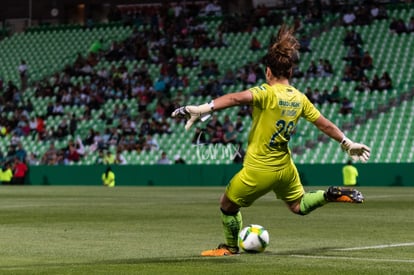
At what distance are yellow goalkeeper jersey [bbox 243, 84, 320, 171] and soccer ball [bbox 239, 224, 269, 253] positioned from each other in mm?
912

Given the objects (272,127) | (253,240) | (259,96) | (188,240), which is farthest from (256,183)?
(188,240)

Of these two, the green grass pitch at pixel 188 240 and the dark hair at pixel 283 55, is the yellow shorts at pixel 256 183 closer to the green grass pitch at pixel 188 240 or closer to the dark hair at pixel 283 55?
the green grass pitch at pixel 188 240

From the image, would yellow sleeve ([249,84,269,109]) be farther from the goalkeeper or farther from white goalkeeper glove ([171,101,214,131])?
white goalkeeper glove ([171,101,214,131])

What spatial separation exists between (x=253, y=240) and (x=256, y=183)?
82cm

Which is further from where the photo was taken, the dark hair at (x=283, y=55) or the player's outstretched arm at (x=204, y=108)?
the dark hair at (x=283, y=55)

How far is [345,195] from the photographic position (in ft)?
36.2

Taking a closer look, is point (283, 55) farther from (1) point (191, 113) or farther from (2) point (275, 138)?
(1) point (191, 113)

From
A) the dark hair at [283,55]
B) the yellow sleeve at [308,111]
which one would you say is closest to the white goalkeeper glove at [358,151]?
the yellow sleeve at [308,111]

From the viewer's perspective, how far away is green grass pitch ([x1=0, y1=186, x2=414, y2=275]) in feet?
34.7

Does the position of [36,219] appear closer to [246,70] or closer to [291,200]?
[291,200]

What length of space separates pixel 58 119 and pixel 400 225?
36017 millimetres

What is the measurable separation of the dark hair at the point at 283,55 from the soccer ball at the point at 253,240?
1.89m

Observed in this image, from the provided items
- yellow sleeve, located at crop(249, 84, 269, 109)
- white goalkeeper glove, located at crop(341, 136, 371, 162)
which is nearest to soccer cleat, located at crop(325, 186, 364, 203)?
white goalkeeper glove, located at crop(341, 136, 371, 162)

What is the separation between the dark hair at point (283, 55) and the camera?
436 inches
